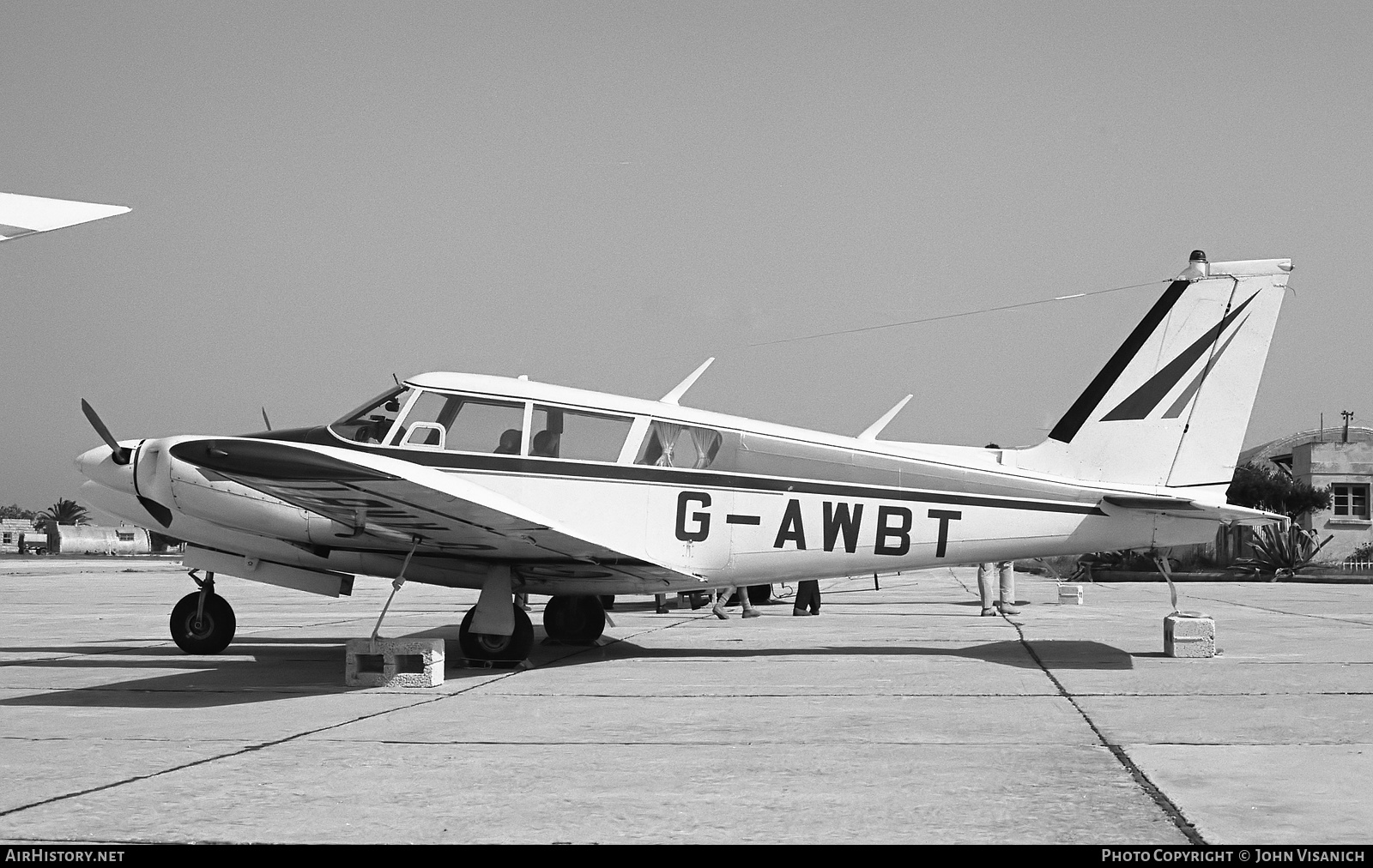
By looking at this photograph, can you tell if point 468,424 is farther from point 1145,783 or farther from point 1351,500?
point 1351,500

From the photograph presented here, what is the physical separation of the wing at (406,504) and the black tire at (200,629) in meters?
2.53

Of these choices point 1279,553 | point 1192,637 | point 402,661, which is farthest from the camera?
point 1279,553

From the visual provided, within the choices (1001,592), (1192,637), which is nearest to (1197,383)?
(1192,637)

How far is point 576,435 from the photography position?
35.8 feet

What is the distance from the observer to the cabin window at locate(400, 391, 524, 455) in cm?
1080

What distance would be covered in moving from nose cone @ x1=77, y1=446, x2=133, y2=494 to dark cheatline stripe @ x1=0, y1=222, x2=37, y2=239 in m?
6.59

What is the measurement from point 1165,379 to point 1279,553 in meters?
33.7

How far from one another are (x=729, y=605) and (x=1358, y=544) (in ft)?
139

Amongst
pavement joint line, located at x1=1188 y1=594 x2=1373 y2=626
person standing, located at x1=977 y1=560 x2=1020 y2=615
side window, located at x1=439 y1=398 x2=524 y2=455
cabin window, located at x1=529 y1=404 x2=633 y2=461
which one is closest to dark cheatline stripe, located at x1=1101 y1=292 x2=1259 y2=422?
cabin window, located at x1=529 y1=404 x2=633 y2=461

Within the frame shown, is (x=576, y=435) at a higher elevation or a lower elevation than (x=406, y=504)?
higher

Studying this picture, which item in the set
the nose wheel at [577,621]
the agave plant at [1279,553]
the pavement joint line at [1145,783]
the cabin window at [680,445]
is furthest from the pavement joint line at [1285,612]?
the agave plant at [1279,553]

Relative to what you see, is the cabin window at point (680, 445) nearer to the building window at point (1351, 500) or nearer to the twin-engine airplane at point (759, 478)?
the twin-engine airplane at point (759, 478)

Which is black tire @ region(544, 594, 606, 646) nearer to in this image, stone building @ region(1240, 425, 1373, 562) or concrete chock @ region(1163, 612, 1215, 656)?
concrete chock @ region(1163, 612, 1215, 656)
